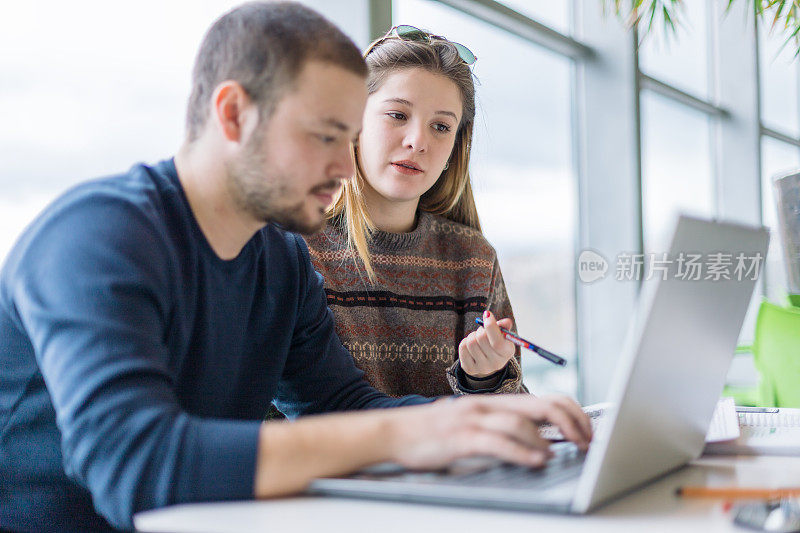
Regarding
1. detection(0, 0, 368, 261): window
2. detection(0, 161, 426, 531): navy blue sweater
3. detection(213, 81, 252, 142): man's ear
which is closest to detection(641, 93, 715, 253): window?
detection(0, 0, 368, 261): window

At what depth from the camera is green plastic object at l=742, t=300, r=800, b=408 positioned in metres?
1.86

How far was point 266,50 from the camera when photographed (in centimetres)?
91

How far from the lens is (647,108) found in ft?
13.6

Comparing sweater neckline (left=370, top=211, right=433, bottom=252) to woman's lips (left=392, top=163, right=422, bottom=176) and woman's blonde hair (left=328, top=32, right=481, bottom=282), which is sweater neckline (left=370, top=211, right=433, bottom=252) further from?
woman's lips (left=392, top=163, right=422, bottom=176)

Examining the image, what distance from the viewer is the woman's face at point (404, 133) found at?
158 centimetres

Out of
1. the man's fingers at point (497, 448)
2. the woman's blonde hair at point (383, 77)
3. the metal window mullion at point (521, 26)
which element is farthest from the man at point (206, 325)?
the metal window mullion at point (521, 26)

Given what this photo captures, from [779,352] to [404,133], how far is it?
1056 millimetres

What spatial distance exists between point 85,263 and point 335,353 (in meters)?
0.55

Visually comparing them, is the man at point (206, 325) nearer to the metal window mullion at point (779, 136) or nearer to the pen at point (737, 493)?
the pen at point (737, 493)

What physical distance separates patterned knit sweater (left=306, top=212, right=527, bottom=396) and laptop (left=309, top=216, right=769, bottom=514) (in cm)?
64

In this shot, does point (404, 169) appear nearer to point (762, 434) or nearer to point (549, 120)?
point (762, 434)

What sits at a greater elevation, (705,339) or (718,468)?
(705,339)

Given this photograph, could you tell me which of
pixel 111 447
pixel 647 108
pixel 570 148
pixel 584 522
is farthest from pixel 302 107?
pixel 647 108

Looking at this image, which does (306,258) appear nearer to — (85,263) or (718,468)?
(85,263)
